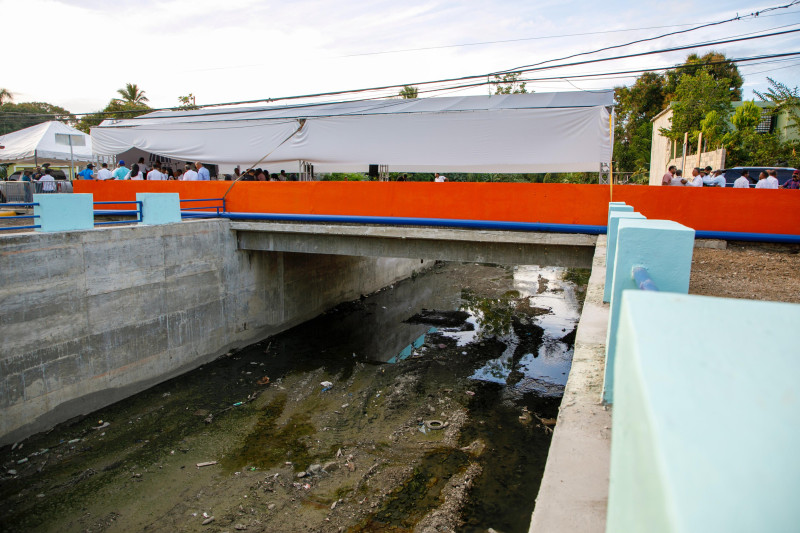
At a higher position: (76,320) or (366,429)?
(76,320)

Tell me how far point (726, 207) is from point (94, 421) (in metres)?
13.3

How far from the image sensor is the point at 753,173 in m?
15.9

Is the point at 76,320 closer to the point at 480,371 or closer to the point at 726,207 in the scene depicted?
the point at 480,371

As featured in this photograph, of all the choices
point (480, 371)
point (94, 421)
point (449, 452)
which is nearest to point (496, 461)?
point (449, 452)

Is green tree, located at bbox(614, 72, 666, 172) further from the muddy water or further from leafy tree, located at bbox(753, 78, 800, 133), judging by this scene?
the muddy water

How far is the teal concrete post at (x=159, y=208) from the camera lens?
1184 centimetres

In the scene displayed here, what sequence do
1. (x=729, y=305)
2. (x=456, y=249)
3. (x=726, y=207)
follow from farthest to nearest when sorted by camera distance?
(x=456, y=249) < (x=726, y=207) < (x=729, y=305)

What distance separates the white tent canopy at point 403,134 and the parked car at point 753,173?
6.07 m

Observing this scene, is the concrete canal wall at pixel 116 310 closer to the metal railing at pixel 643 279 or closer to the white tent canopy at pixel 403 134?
the white tent canopy at pixel 403 134

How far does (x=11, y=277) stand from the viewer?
350 inches

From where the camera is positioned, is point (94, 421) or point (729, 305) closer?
point (729, 305)

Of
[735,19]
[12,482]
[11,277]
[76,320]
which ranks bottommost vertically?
[12,482]

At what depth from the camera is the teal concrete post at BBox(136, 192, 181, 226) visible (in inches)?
466

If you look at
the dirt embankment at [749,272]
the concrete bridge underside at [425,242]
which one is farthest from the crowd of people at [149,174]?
the dirt embankment at [749,272]
